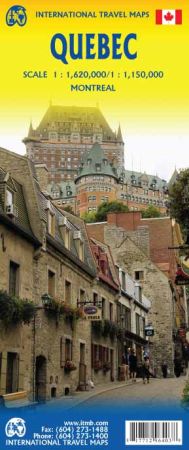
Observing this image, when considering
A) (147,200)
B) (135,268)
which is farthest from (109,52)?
(147,200)

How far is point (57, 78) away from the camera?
7766 millimetres

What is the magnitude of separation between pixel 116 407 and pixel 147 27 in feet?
15.2

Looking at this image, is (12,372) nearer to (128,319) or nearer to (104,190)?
(128,319)

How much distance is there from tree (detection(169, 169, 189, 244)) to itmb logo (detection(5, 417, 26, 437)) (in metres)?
4.66

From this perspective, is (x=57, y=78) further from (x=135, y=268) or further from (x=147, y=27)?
(x=135, y=268)

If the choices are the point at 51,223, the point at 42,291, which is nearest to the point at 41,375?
the point at 42,291

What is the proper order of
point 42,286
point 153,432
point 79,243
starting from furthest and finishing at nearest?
1. point 79,243
2. point 42,286
3. point 153,432

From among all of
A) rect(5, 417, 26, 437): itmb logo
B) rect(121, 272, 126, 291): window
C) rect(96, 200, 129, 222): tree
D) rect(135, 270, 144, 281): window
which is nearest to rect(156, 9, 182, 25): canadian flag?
rect(5, 417, 26, 437): itmb logo

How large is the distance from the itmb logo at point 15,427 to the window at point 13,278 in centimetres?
779

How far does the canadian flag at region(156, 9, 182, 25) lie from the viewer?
23.9 feet

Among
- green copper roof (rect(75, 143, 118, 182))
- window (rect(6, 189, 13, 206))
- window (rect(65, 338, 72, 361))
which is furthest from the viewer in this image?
green copper roof (rect(75, 143, 118, 182))

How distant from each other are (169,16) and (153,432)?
4753mm

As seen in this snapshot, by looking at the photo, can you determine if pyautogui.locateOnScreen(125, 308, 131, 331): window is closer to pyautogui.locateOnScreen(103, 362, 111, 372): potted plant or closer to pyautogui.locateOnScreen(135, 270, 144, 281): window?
pyautogui.locateOnScreen(103, 362, 111, 372): potted plant

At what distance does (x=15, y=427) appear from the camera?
660 cm
